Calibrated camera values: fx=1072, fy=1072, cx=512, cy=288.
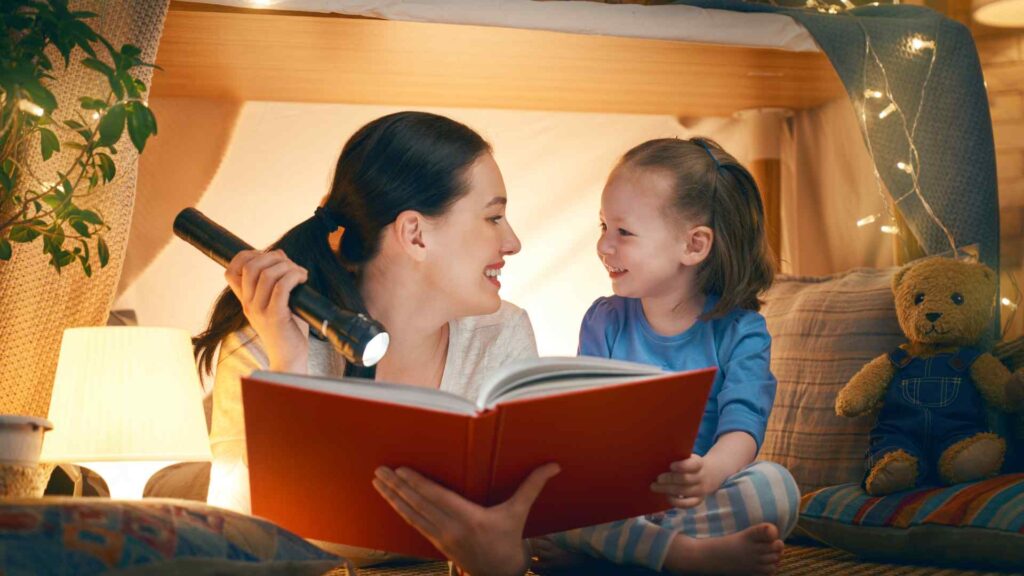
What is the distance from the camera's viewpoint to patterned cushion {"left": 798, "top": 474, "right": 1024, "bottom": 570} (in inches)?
56.2

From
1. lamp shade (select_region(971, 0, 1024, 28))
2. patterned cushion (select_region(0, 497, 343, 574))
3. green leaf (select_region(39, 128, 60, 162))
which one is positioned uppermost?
lamp shade (select_region(971, 0, 1024, 28))

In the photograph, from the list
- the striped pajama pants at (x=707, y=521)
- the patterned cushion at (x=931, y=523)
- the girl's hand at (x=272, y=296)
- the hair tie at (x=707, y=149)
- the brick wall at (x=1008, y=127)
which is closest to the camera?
the girl's hand at (x=272, y=296)

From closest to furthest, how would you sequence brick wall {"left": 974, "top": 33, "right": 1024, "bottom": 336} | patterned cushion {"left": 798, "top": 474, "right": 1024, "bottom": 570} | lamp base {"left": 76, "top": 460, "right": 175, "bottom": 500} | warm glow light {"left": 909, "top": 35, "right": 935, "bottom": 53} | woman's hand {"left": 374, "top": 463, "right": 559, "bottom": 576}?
woman's hand {"left": 374, "top": 463, "right": 559, "bottom": 576} < patterned cushion {"left": 798, "top": 474, "right": 1024, "bottom": 570} < lamp base {"left": 76, "top": 460, "right": 175, "bottom": 500} < warm glow light {"left": 909, "top": 35, "right": 935, "bottom": 53} < brick wall {"left": 974, "top": 33, "right": 1024, "bottom": 336}

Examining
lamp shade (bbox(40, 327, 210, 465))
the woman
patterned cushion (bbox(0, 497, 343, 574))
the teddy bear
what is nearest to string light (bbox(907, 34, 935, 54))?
the teddy bear

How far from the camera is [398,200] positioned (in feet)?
4.82

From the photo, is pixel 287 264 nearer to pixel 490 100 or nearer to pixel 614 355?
pixel 614 355

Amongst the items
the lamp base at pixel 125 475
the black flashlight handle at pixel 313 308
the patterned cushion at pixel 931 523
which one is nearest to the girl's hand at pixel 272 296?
the black flashlight handle at pixel 313 308

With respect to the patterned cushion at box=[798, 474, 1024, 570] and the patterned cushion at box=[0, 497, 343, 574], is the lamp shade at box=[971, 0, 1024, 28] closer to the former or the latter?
the patterned cushion at box=[798, 474, 1024, 570]

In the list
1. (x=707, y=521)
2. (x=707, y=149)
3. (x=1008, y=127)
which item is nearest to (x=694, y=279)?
(x=707, y=149)

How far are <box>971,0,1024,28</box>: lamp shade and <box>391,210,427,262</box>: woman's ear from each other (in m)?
1.51

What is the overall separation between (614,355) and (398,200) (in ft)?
1.45

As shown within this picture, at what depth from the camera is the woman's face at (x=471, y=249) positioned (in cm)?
146

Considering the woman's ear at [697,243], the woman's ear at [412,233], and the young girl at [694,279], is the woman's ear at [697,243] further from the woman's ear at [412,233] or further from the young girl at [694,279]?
the woman's ear at [412,233]

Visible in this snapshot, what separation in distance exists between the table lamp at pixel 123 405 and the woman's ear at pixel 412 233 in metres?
0.38
